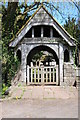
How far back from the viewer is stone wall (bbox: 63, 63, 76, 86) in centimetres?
1017

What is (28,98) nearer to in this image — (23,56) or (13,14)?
(23,56)

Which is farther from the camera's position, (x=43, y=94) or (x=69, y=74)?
(x=69, y=74)

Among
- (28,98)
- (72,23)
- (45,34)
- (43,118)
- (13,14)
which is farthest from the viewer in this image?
(72,23)

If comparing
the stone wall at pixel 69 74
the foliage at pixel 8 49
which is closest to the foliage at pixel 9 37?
the foliage at pixel 8 49

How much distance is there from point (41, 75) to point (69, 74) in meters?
1.60

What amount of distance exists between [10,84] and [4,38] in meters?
2.74

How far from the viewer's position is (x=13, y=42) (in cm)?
1036

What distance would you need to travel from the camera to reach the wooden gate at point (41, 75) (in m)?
10.2

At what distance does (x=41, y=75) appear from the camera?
10.2m

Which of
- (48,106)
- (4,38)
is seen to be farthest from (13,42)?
(48,106)

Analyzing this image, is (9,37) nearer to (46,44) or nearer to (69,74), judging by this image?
(46,44)

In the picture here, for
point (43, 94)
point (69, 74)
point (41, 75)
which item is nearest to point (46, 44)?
point (41, 75)

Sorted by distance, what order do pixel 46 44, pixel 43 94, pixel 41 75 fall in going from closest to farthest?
pixel 43 94
pixel 41 75
pixel 46 44

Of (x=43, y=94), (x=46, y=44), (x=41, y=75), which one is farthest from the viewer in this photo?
(x=46, y=44)
